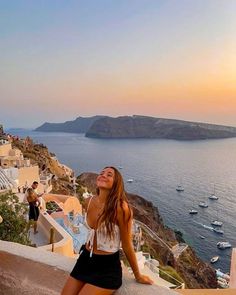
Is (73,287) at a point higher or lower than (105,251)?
lower

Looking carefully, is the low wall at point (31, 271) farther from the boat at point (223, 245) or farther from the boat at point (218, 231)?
the boat at point (218, 231)

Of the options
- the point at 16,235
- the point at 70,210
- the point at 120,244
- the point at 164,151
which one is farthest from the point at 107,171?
the point at 164,151

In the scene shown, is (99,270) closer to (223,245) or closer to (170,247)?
(170,247)

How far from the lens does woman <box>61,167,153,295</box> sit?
233 centimetres

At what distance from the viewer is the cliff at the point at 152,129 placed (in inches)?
7067

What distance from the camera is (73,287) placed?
2365mm

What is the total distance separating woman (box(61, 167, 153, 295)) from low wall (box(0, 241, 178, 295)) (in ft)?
0.39

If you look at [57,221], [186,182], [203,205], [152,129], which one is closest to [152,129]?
[152,129]

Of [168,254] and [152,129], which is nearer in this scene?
[168,254]

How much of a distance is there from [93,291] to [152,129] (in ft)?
603

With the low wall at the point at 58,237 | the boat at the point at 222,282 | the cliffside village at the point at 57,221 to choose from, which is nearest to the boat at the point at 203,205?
the boat at the point at 222,282

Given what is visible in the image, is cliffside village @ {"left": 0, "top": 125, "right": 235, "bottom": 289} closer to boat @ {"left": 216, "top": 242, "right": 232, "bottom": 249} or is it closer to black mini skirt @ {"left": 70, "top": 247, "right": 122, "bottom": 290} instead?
black mini skirt @ {"left": 70, "top": 247, "right": 122, "bottom": 290}

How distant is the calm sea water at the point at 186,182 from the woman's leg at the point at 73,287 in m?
36.5

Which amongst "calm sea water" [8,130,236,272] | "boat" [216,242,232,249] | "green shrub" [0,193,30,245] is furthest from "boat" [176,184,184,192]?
"green shrub" [0,193,30,245]
